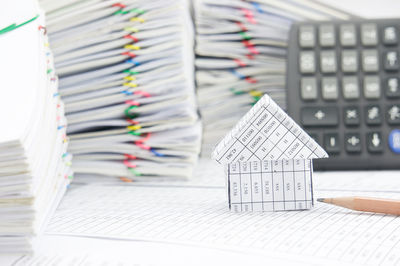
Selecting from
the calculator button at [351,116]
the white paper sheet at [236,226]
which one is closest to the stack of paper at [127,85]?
the white paper sheet at [236,226]

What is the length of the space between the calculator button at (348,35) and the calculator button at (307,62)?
4 cm

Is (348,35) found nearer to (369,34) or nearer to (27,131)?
(369,34)

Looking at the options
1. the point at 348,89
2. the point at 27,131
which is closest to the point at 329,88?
the point at 348,89

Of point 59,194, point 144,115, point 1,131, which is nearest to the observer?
point 1,131

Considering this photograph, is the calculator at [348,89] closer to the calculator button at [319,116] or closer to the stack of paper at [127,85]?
the calculator button at [319,116]

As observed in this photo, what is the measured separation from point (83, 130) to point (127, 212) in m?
0.16

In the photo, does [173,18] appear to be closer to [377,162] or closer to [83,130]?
[83,130]

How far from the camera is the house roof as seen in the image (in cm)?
38

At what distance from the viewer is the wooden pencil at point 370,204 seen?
36 cm

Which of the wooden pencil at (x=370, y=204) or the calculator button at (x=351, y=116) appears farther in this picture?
the calculator button at (x=351, y=116)

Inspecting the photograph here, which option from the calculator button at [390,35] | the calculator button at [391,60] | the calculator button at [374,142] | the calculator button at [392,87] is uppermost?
the calculator button at [390,35]

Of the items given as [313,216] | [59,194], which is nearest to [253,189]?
[313,216]

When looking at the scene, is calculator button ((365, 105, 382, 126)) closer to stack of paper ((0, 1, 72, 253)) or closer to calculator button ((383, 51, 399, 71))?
calculator button ((383, 51, 399, 71))

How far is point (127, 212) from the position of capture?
1.32 feet
